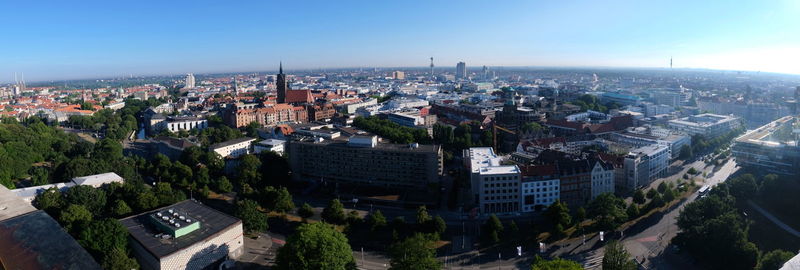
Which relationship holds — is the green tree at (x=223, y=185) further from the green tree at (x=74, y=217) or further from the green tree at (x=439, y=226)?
the green tree at (x=439, y=226)

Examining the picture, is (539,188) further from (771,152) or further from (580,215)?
(771,152)

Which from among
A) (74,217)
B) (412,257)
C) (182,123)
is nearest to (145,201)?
(74,217)

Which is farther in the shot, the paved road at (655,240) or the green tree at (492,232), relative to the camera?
the green tree at (492,232)

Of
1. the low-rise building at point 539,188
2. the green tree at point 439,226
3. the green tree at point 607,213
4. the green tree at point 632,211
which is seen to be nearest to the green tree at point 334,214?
the green tree at point 439,226

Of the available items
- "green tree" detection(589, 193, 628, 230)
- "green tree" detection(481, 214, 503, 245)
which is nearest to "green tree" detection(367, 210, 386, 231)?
"green tree" detection(481, 214, 503, 245)

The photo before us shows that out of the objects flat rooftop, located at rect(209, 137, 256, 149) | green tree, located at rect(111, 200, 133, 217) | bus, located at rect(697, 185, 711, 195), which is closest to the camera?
green tree, located at rect(111, 200, 133, 217)

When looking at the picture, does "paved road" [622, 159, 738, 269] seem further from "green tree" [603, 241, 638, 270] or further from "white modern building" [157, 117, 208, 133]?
"white modern building" [157, 117, 208, 133]
